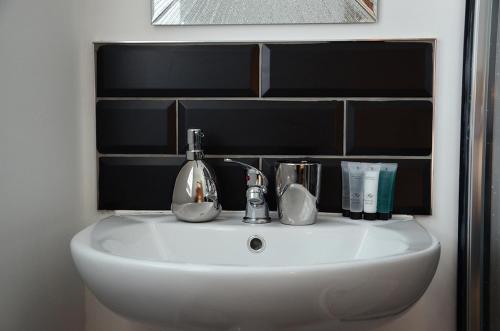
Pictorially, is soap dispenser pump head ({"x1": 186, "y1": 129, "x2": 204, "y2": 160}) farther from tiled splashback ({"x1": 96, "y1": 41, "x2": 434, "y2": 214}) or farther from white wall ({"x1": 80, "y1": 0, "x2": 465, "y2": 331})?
white wall ({"x1": 80, "y1": 0, "x2": 465, "y2": 331})

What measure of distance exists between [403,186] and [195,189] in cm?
45

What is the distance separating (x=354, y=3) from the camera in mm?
1121

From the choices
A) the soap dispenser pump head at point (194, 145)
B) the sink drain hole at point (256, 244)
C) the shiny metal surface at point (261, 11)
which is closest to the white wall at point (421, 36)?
the shiny metal surface at point (261, 11)

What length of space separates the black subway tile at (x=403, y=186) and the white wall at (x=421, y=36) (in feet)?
0.08

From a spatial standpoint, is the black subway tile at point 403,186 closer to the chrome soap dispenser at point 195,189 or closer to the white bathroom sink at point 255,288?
the chrome soap dispenser at point 195,189

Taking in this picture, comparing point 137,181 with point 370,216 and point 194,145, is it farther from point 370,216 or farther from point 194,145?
point 370,216

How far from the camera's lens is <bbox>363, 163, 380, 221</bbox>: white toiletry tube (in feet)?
3.47

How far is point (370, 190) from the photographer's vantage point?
3.49ft

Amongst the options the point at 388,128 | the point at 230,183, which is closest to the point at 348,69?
the point at 388,128

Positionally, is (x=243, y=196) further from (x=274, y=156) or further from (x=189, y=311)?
(x=189, y=311)

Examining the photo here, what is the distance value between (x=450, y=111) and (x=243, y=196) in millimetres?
488

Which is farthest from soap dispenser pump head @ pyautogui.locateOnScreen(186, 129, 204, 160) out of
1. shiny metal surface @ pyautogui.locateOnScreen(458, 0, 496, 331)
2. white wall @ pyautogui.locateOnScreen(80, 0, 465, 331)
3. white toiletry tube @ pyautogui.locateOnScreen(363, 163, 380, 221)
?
shiny metal surface @ pyautogui.locateOnScreen(458, 0, 496, 331)

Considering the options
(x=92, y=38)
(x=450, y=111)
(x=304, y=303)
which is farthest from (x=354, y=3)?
(x=304, y=303)

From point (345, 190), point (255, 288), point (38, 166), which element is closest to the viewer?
point (255, 288)
